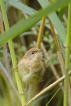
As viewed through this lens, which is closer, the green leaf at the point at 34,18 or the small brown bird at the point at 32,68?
the green leaf at the point at 34,18

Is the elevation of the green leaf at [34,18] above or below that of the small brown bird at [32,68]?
above

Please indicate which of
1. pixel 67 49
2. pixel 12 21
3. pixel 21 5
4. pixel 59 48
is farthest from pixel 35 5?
pixel 67 49

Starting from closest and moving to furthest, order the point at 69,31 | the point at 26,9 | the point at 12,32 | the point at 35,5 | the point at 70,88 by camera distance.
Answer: the point at 12,32, the point at 69,31, the point at 70,88, the point at 26,9, the point at 35,5

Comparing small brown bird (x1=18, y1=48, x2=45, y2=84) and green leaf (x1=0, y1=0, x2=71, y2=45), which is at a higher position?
green leaf (x1=0, y1=0, x2=71, y2=45)

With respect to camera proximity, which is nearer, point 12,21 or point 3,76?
point 3,76

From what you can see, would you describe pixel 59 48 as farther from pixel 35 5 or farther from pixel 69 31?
pixel 35 5

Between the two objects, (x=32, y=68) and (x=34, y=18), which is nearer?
(x=34, y=18)

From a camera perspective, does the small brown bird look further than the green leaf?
Yes

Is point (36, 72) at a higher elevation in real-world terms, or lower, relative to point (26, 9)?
lower
